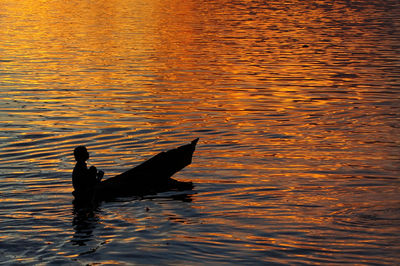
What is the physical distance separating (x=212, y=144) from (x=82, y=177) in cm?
651

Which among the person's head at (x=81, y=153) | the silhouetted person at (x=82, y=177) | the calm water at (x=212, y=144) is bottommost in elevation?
the calm water at (x=212, y=144)

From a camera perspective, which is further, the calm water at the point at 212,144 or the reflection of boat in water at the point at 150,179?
the reflection of boat in water at the point at 150,179

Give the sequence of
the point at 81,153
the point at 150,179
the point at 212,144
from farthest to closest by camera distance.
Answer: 1. the point at 212,144
2. the point at 150,179
3. the point at 81,153

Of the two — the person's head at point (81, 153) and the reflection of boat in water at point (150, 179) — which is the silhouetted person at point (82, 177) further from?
the reflection of boat in water at point (150, 179)

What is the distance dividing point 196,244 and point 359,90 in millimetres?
17239

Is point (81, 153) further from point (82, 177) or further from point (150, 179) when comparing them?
point (150, 179)

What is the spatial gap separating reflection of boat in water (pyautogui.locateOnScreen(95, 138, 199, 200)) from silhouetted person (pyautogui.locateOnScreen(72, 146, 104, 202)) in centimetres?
30

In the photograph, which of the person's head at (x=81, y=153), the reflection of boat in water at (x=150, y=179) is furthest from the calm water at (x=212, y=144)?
the person's head at (x=81, y=153)

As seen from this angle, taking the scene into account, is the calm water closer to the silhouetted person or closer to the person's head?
the silhouetted person

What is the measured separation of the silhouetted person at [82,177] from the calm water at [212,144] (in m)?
0.40

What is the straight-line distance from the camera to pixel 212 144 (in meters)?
19.8

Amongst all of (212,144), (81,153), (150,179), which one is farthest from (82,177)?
(212,144)

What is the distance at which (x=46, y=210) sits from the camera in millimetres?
13992

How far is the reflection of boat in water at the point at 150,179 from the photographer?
14.5 m
